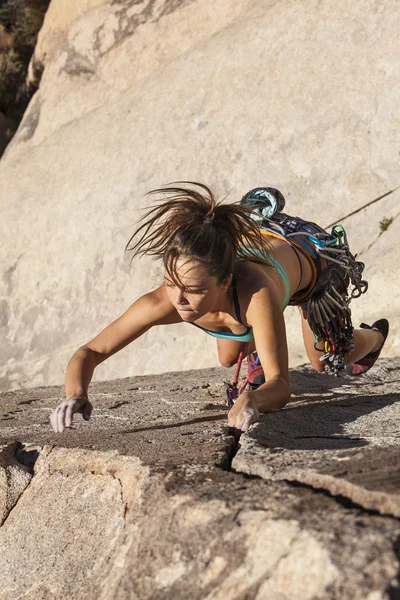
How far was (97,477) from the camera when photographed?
228cm

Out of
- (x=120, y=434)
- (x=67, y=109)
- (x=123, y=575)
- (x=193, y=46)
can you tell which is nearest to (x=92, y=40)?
(x=67, y=109)

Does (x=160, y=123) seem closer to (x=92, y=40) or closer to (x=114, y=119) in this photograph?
(x=114, y=119)

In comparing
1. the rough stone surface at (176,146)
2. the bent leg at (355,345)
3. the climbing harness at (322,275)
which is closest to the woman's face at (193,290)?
the climbing harness at (322,275)

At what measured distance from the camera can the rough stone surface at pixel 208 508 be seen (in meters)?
1.44

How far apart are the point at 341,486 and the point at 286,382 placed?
3.17ft

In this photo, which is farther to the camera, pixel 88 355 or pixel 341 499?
pixel 88 355

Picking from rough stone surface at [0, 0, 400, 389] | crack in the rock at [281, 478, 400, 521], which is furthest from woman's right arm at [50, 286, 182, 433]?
rough stone surface at [0, 0, 400, 389]

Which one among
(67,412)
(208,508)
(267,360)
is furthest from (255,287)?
(208,508)

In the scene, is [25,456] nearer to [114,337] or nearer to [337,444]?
[114,337]

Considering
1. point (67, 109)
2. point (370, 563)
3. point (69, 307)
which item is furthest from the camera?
point (67, 109)

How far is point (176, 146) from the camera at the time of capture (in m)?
7.00

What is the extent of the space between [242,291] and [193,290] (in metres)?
0.24

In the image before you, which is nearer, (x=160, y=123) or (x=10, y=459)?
(x=10, y=459)

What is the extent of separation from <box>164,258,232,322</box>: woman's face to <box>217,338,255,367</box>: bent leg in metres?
0.71
